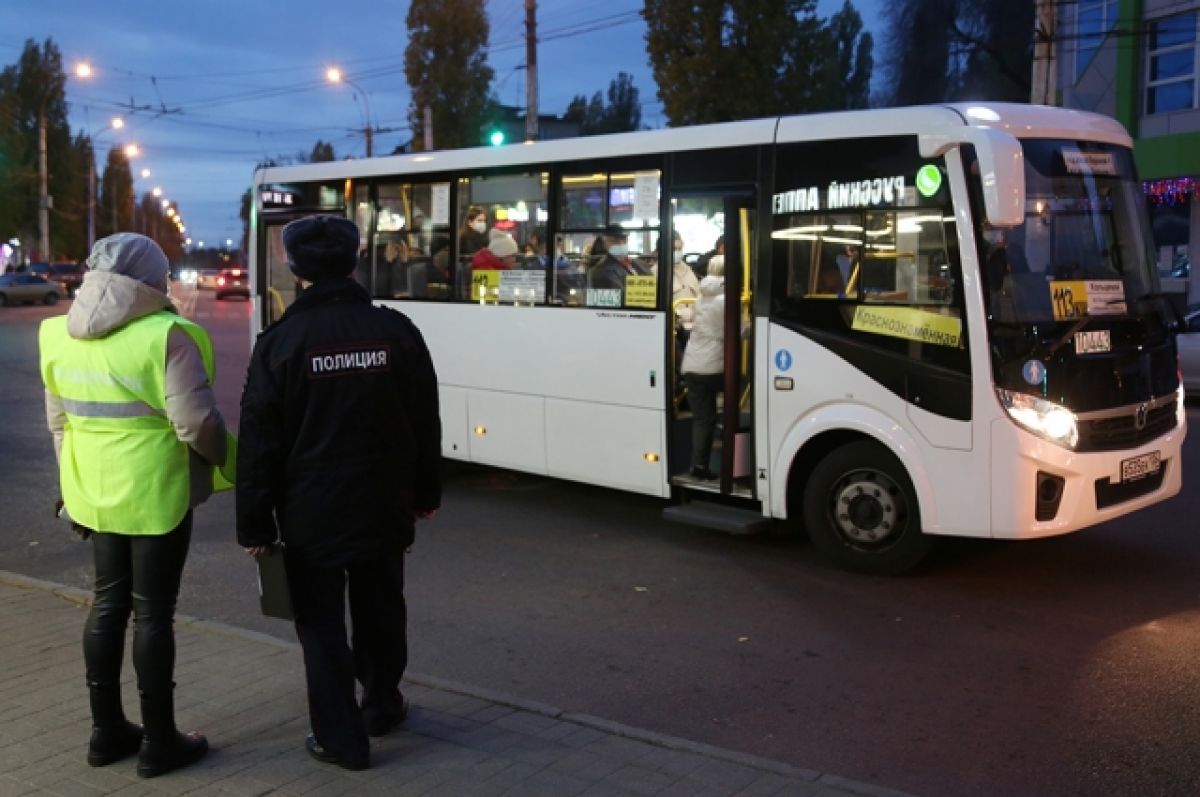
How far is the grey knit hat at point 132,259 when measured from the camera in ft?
14.1

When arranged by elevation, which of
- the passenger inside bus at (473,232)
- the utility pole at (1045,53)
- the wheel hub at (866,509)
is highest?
the utility pole at (1045,53)

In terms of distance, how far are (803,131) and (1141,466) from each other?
2.97m

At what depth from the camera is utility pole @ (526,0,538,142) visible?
94.3 feet

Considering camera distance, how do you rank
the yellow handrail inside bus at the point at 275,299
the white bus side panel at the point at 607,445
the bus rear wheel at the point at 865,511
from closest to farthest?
the bus rear wheel at the point at 865,511 → the white bus side panel at the point at 607,445 → the yellow handrail inside bus at the point at 275,299

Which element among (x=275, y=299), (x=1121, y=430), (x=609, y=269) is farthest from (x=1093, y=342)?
(x=275, y=299)

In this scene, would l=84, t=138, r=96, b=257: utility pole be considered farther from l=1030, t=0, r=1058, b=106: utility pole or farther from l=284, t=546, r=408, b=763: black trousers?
l=284, t=546, r=408, b=763: black trousers

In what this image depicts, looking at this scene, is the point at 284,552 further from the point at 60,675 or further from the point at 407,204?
the point at 407,204

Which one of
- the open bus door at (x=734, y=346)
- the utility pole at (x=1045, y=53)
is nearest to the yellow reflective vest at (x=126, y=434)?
the open bus door at (x=734, y=346)

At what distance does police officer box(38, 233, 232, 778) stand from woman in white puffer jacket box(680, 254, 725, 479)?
182 inches

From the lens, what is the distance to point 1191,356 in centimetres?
1691

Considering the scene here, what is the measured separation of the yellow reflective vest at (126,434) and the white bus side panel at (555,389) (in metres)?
4.92

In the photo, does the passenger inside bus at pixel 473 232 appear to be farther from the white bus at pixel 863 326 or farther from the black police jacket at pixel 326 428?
the black police jacket at pixel 326 428

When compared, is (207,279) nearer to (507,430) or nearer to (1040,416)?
(507,430)

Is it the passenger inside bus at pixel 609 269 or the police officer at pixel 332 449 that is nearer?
the police officer at pixel 332 449
